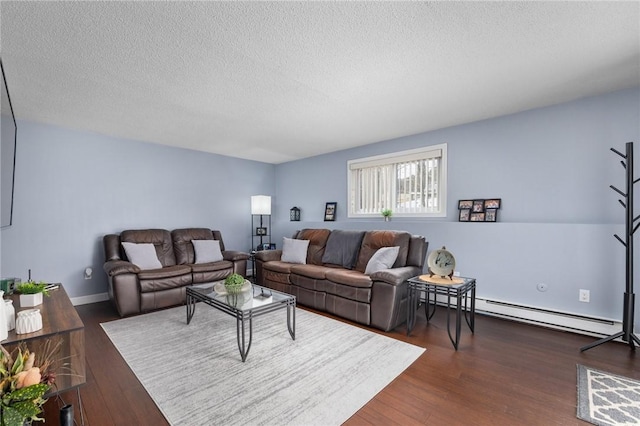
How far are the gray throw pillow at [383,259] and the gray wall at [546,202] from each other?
2.54 ft

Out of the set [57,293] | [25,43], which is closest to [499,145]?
[25,43]

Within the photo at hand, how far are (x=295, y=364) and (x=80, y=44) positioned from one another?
2791 mm

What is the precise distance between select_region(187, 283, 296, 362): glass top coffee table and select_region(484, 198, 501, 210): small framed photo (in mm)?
2613

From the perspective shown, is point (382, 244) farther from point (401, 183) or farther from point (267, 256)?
point (267, 256)

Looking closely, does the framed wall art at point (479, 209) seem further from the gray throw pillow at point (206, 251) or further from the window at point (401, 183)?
the gray throw pillow at point (206, 251)

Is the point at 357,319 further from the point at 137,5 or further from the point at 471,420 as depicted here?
the point at 137,5

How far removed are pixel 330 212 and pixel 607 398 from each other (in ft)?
13.0

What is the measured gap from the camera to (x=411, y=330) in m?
2.95

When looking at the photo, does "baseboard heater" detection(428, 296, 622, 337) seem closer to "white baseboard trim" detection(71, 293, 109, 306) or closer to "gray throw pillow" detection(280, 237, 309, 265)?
"gray throw pillow" detection(280, 237, 309, 265)

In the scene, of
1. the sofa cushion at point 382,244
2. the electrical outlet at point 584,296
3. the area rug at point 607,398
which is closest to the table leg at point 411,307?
the sofa cushion at point 382,244

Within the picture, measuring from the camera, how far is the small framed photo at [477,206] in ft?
11.6

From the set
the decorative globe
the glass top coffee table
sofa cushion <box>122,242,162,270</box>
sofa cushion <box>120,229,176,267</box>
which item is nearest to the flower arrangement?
the glass top coffee table

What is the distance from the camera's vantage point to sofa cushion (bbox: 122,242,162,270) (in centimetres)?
379

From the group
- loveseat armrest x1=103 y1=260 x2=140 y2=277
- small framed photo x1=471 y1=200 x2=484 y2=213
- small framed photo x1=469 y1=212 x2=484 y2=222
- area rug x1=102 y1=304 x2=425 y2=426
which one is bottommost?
area rug x1=102 y1=304 x2=425 y2=426
